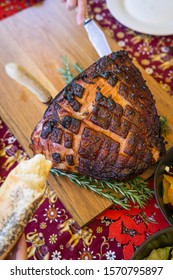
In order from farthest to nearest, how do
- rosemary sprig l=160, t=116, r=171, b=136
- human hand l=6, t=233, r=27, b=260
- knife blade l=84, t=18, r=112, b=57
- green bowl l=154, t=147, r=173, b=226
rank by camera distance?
knife blade l=84, t=18, r=112, b=57, rosemary sprig l=160, t=116, r=171, b=136, green bowl l=154, t=147, r=173, b=226, human hand l=6, t=233, r=27, b=260

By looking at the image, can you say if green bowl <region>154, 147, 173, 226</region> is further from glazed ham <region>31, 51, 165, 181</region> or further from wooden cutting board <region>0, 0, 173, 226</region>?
wooden cutting board <region>0, 0, 173, 226</region>

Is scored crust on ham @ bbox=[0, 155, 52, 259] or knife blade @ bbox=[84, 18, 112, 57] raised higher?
knife blade @ bbox=[84, 18, 112, 57]

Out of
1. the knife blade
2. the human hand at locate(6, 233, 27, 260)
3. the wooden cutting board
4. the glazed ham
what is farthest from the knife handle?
the human hand at locate(6, 233, 27, 260)

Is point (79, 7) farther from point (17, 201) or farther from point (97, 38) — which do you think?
point (17, 201)

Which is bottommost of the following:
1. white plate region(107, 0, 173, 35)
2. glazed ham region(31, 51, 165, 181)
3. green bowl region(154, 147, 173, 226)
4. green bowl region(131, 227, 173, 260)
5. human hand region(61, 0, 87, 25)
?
green bowl region(131, 227, 173, 260)

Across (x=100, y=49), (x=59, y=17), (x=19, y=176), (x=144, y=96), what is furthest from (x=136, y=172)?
(x=59, y=17)

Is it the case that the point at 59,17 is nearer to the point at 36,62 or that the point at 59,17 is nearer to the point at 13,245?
the point at 36,62
